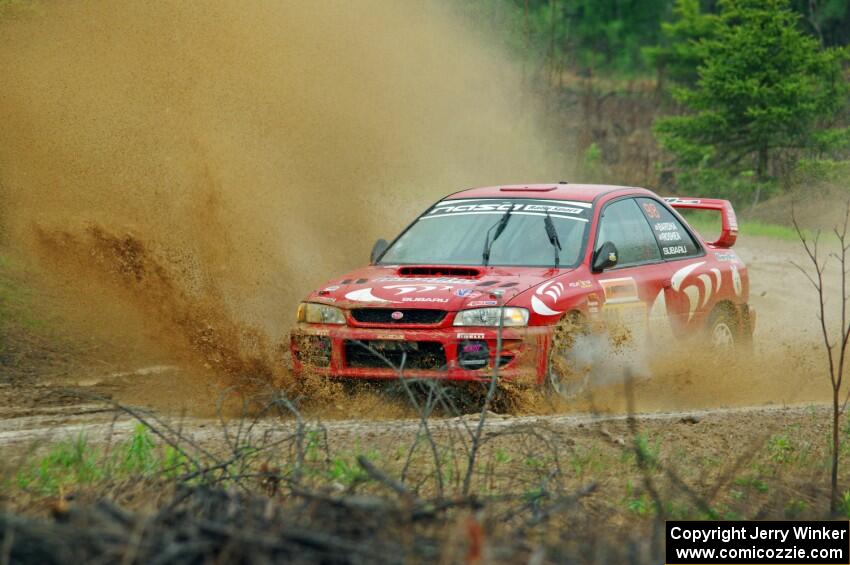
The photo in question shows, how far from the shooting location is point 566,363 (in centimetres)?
777

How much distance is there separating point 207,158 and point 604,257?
6.32m

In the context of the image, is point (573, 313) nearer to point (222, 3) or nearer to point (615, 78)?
point (222, 3)

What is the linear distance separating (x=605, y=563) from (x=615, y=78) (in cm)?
4671

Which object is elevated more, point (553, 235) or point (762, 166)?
point (553, 235)

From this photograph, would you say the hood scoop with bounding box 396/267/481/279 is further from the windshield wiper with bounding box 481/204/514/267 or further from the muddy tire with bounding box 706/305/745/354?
the muddy tire with bounding box 706/305/745/354

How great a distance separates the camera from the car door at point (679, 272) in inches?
353

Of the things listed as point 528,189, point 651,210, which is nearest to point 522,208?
point 528,189

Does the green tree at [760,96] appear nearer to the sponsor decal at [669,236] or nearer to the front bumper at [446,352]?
the sponsor decal at [669,236]

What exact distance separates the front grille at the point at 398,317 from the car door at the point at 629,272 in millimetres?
1333

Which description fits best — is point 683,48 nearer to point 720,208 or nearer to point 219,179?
point 219,179

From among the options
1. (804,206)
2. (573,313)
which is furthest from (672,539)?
(804,206)

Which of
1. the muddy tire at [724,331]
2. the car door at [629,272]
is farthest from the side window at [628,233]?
the muddy tire at [724,331]

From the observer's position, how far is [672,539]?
372cm

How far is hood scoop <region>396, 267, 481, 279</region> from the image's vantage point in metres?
8.12
